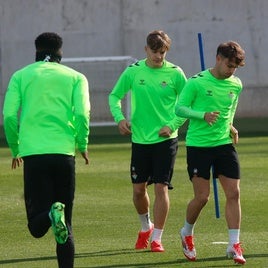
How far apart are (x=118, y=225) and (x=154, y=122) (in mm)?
2215

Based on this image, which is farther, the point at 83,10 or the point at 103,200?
the point at 83,10

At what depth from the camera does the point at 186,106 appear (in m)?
11.4

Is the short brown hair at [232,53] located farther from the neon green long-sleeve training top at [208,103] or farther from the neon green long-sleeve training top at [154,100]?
the neon green long-sleeve training top at [154,100]

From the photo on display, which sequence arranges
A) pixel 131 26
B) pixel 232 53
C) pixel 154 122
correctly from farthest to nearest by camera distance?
pixel 131 26
pixel 154 122
pixel 232 53

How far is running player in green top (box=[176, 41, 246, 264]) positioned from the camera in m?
11.3

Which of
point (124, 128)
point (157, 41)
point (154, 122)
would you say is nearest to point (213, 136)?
point (154, 122)

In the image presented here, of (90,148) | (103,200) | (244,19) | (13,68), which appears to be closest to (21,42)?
(13,68)

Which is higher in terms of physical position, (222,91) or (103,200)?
(222,91)

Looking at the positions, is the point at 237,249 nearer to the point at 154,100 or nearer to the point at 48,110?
the point at 154,100

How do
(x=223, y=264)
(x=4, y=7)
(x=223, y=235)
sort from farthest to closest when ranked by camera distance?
(x=4, y=7)
(x=223, y=235)
(x=223, y=264)

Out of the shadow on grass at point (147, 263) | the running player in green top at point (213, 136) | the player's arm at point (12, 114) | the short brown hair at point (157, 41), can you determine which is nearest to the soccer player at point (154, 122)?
the short brown hair at point (157, 41)

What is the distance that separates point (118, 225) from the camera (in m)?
14.1

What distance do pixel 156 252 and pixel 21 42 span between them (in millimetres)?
24011

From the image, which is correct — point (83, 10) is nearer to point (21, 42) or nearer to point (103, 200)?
point (21, 42)
